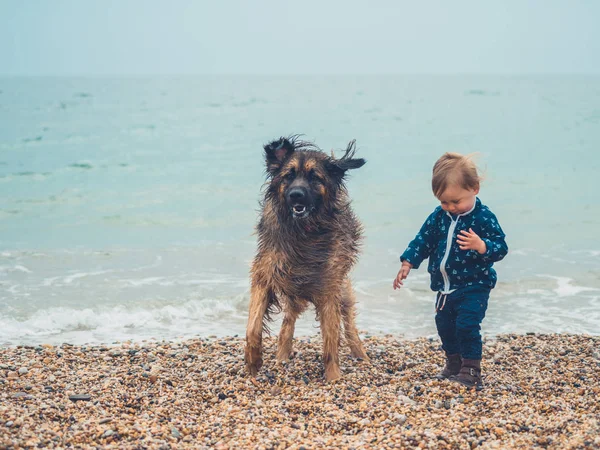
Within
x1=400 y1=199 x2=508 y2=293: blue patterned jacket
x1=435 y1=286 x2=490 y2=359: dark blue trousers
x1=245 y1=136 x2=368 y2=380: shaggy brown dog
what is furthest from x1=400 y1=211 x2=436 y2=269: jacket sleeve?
x1=245 y1=136 x2=368 y2=380: shaggy brown dog

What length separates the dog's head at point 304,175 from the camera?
18.2ft

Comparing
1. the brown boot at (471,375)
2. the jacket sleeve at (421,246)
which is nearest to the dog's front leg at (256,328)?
the jacket sleeve at (421,246)

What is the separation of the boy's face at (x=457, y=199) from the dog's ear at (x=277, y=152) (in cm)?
129

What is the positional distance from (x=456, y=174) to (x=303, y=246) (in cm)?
142

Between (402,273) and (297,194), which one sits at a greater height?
(297,194)

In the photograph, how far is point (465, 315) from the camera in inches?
207

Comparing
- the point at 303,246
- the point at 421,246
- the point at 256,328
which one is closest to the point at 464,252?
the point at 421,246

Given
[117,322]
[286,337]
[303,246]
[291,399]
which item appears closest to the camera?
[291,399]

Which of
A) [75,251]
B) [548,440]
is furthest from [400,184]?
[548,440]

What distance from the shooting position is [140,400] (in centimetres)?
518

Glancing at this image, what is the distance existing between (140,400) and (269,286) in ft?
4.61

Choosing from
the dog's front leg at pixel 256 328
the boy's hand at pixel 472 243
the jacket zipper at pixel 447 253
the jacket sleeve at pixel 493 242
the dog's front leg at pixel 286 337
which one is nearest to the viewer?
the boy's hand at pixel 472 243

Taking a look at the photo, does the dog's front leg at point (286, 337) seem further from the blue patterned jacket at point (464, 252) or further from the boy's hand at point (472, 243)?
the boy's hand at point (472, 243)

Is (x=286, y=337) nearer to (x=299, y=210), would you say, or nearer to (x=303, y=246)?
(x=303, y=246)
